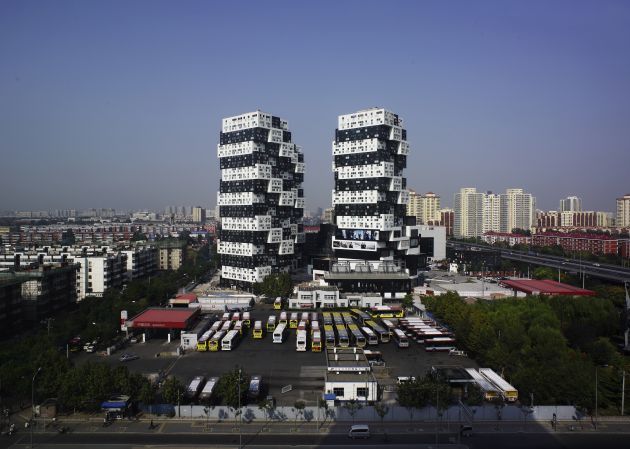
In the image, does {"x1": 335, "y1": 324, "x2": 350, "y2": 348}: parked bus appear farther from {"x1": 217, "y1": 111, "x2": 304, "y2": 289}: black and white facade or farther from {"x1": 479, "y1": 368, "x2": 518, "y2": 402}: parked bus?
{"x1": 217, "y1": 111, "x2": 304, "y2": 289}: black and white facade

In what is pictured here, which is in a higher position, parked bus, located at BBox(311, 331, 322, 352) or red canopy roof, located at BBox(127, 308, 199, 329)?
red canopy roof, located at BBox(127, 308, 199, 329)

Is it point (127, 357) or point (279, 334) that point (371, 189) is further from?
point (127, 357)

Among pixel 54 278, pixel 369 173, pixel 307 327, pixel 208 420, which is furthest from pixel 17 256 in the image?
pixel 208 420

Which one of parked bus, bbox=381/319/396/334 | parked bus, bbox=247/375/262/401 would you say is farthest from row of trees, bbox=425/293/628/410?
parked bus, bbox=247/375/262/401

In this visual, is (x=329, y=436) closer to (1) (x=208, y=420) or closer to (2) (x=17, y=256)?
(1) (x=208, y=420)

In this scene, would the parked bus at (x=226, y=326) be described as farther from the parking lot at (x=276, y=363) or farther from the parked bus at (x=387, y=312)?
the parked bus at (x=387, y=312)

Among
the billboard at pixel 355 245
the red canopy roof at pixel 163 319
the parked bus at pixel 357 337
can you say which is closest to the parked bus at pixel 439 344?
the parked bus at pixel 357 337
